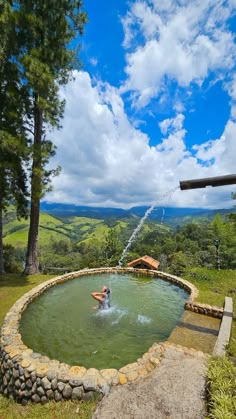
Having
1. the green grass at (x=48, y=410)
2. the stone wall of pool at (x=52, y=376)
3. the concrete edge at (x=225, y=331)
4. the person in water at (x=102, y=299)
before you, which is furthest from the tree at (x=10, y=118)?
the concrete edge at (x=225, y=331)

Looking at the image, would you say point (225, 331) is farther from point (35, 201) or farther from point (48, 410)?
point (35, 201)

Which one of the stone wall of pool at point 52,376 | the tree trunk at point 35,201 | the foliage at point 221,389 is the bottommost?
the stone wall of pool at point 52,376

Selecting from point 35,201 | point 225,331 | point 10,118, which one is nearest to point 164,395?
point 225,331

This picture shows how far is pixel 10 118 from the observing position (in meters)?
9.89

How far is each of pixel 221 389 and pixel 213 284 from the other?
782 centimetres

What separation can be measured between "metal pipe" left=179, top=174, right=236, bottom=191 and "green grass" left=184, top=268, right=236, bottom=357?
4.17 m

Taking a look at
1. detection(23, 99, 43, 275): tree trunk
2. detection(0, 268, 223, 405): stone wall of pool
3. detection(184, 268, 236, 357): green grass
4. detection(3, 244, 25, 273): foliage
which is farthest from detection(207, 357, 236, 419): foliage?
detection(3, 244, 25, 273): foliage

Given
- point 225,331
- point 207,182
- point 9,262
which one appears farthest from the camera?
point 9,262

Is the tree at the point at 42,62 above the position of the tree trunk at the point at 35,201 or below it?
above

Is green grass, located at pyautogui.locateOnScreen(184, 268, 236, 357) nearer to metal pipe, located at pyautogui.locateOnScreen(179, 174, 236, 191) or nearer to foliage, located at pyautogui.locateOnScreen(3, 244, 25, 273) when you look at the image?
metal pipe, located at pyautogui.locateOnScreen(179, 174, 236, 191)

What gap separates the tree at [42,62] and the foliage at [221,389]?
907 cm

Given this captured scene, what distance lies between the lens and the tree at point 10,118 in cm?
916

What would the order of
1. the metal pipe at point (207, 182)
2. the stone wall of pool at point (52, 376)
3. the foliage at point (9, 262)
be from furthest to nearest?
the foliage at point (9, 262) → the metal pipe at point (207, 182) → the stone wall of pool at point (52, 376)

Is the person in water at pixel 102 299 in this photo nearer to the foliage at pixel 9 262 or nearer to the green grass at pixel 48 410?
the green grass at pixel 48 410
